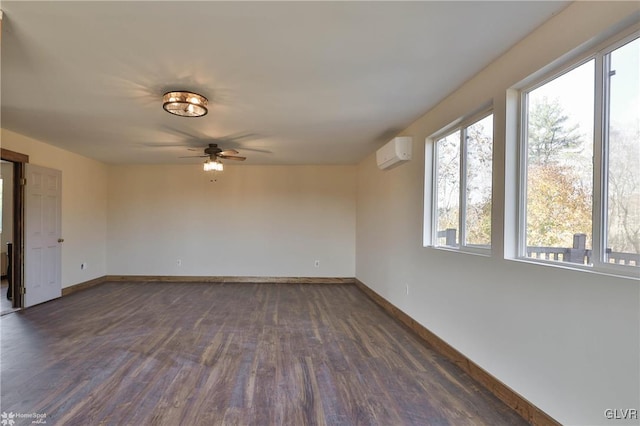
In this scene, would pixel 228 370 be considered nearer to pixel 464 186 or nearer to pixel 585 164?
pixel 464 186

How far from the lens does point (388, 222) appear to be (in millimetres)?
4453

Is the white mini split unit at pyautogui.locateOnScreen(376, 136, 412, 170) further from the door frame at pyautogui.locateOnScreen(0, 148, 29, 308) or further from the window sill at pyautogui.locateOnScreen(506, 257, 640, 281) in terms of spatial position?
the door frame at pyautogui.locateOnScreen(0, 148, 29, 308)

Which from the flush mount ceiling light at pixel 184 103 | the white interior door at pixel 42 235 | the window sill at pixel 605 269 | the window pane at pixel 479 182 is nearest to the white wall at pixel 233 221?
the white interior door at pixel 42 235

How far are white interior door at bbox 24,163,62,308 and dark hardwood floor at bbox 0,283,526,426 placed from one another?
1.44 feet

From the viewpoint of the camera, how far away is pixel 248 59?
2227 mm

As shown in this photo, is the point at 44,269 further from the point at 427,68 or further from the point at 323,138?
the point at 427,68

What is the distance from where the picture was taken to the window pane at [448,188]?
120 inches

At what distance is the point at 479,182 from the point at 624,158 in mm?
1165

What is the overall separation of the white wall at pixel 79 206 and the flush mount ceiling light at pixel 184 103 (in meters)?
3.10

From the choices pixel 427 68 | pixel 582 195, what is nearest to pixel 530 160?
pixel 582 195

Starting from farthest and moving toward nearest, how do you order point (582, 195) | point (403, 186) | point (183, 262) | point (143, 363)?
point (183, 262) → point (403, 186) → point (143, 363) → point (582, 195)

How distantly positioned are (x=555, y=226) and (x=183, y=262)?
6278 millimetres

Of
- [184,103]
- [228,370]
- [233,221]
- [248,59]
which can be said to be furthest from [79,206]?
[248,59]

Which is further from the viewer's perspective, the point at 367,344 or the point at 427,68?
the point at 367,344
